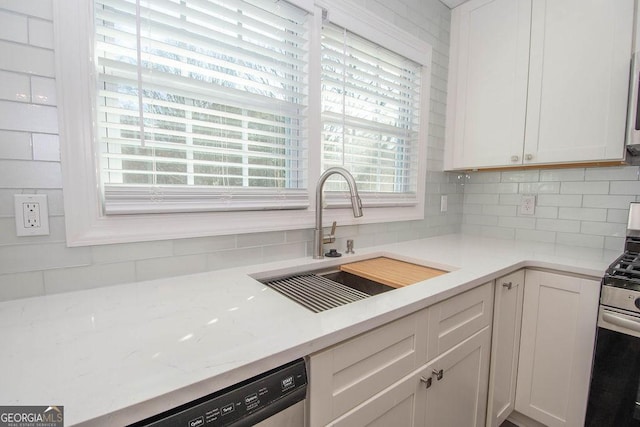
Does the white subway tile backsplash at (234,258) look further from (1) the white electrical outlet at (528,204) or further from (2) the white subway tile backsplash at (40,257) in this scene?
(1) the white electrical outlet at (528,204)

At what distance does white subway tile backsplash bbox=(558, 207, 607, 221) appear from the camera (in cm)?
174

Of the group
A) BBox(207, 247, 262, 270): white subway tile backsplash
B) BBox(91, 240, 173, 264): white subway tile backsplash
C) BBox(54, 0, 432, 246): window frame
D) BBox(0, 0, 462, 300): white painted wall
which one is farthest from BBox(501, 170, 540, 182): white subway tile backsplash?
BBox(91, 240, 173, 264): white subway tile backsplash

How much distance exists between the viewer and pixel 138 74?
99 centimetres

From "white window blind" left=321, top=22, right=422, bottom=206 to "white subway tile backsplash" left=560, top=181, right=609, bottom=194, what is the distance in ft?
3.04

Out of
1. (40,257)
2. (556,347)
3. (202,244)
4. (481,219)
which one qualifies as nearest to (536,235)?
(481,219)

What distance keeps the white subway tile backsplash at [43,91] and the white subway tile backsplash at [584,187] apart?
2.57 m

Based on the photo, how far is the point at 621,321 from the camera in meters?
1.13

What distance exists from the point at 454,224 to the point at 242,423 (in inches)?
87.0

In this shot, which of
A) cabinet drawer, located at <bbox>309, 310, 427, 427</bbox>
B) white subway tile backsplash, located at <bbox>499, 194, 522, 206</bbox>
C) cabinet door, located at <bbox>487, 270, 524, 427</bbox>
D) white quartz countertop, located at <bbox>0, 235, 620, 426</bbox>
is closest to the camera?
white quartz countertop, located at <bbox>0, 235, 620, 426</bbox>

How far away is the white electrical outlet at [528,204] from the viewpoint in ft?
6.57

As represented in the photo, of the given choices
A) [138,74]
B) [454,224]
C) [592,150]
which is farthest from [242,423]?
[454,224]

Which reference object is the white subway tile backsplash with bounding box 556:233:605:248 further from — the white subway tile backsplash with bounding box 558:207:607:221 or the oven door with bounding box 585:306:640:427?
the oven door with bounding box 585:306:640:427

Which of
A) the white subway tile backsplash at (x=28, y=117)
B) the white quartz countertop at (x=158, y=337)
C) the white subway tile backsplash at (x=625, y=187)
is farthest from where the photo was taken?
the white subway tile backsplash at (x=625, y=187)

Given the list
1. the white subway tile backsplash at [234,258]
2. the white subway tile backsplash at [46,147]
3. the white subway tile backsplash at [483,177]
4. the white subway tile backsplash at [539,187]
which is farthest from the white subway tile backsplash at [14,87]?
the white subway tile backsplash at [539,187]
